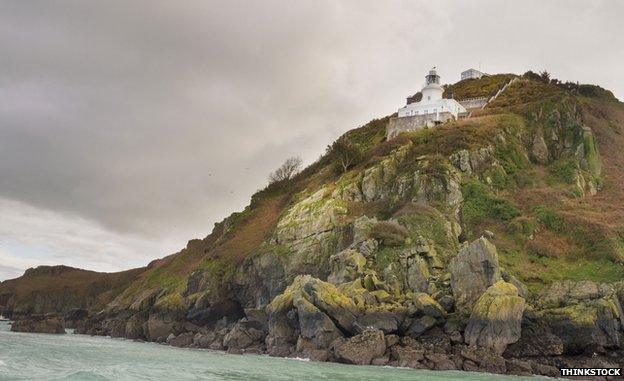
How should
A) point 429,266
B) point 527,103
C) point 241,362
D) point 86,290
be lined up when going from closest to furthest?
point 241,362 → point 429,266 → point 527,103 → point 86,290

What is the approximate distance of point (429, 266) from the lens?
45.6m

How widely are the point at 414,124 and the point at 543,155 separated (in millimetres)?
17858

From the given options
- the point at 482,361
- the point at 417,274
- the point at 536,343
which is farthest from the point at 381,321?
the point at 536,343

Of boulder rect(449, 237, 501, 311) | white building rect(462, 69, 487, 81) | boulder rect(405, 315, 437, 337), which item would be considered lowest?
boulder rect(405, 315, 437, 337)

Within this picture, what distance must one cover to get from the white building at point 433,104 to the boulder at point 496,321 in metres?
41.8

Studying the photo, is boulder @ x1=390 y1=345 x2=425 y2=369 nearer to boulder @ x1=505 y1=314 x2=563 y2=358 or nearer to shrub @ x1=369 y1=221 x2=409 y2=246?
boulder @ x1=505 y1=314 x2=563 y2=358

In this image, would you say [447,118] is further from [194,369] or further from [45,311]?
[45,311]

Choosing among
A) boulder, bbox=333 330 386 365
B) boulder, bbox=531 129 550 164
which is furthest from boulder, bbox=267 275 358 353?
boulder, bbox=531 129 550 164

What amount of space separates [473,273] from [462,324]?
441cm

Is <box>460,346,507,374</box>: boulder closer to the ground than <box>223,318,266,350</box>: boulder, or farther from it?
closer to the ground

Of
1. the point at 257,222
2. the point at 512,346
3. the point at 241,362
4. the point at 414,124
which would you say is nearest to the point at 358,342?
the point at 241,362

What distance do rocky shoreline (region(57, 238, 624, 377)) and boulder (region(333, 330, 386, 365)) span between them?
67mm

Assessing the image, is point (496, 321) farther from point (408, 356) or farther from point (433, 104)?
point (433, 104)

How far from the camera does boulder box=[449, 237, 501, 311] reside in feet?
131
